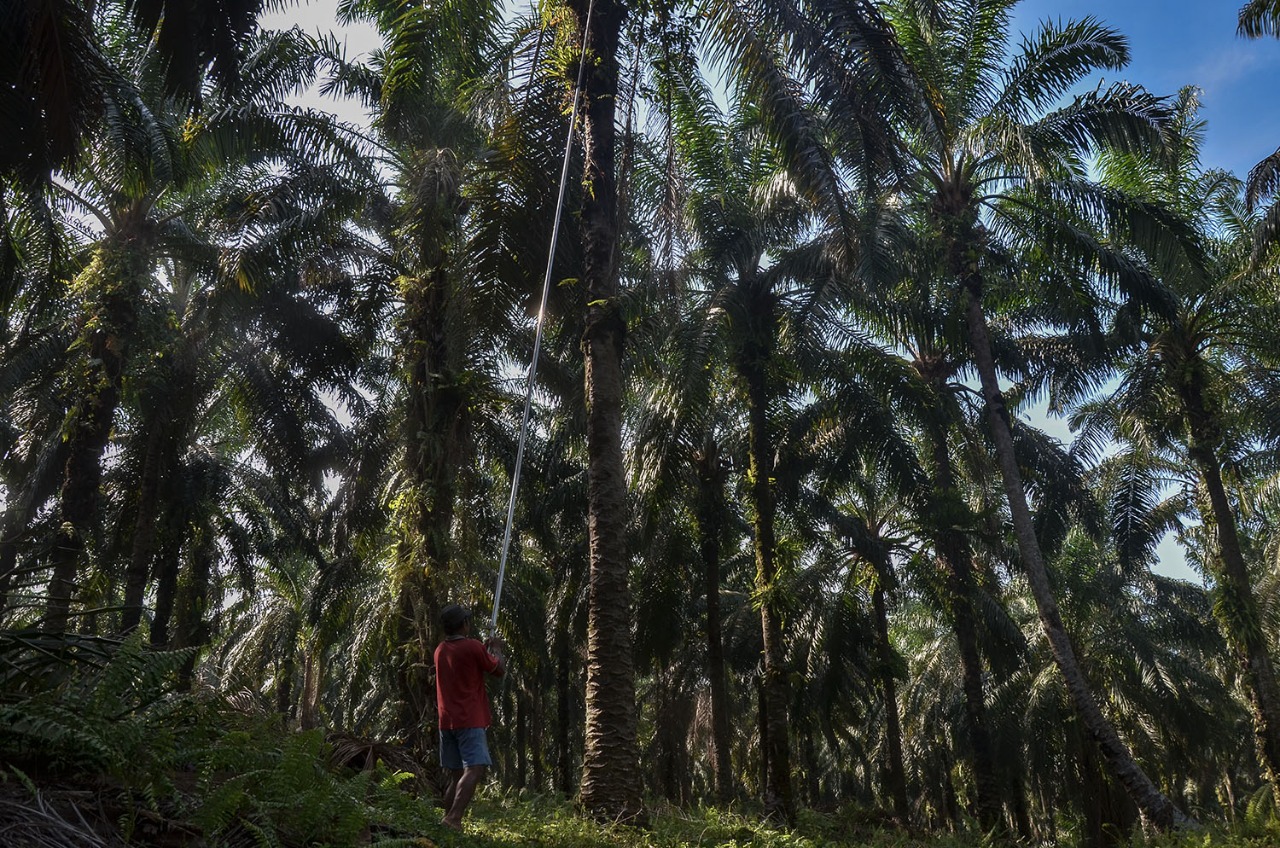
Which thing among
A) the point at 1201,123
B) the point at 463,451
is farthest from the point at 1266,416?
the point at 463,451

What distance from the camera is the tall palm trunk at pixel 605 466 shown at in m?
8.50

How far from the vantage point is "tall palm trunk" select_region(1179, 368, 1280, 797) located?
15.1 metres

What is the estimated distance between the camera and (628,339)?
1130cm

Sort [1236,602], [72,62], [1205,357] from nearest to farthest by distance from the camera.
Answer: [72,62]
[1236,602]
[1205,357]

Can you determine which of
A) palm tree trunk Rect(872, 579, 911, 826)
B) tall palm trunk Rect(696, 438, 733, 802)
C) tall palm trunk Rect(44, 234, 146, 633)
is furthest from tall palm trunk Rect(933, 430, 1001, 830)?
tall palm trunk Rect(44, 234, 146, 633)

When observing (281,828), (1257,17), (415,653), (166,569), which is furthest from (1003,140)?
(166,569)

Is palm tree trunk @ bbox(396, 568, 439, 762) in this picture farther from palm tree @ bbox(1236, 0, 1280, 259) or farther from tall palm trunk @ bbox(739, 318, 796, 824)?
palm tree @ bbox(1236, 0, 1280, 259)

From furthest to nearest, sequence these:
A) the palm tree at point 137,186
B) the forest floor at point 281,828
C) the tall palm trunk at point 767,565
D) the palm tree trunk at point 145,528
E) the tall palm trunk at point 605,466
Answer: the palm tree trunk at point 145,528 → the tall palm trunk at point 767,565 → the palm tree at point 137,186 → the tall palm trunk at point 605,466 → the forest floor at point 281,828

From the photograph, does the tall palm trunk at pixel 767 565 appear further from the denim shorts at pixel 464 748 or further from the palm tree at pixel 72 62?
the palm tree at pixel 72 62

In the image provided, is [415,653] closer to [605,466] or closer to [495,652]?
[605,466]

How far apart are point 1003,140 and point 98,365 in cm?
1375

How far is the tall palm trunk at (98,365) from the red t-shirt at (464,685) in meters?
8.80

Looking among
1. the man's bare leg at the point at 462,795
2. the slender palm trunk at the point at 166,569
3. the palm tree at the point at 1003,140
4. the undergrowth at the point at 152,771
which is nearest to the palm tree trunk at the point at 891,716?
the palm tree at the point at 1003,140

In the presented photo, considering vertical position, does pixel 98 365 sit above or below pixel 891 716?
above
